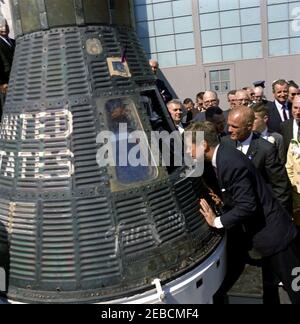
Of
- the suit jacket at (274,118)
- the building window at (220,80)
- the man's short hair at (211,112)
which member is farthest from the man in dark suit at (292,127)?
the building window at (220,80)

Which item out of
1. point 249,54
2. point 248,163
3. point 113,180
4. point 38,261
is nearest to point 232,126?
point 248,163

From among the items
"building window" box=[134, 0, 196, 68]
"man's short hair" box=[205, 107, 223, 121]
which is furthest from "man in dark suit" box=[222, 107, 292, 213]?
"building window" box=[134, 0, 196, 68]

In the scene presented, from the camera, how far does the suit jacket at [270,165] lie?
3.34 metres

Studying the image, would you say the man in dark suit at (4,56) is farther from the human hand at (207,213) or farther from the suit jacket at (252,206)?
the suit jacket at (252,206)

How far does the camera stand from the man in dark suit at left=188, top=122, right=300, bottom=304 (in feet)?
8.93

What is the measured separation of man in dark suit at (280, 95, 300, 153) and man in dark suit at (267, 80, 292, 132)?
2.02ft

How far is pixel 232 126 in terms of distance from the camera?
10.3 feet

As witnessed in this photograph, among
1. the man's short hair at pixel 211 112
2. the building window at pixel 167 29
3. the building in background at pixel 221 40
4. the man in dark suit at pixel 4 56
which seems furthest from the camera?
the building window at pixel 167 29

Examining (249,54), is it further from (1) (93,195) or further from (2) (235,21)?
(1) (93,195)

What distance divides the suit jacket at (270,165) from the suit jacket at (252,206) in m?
0.46

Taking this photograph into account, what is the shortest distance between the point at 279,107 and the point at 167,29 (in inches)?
489

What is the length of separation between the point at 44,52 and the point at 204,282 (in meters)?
1.97

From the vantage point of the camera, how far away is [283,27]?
15.5 m

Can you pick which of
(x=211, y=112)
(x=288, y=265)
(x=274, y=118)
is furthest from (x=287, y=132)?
(x=288, y=265)
